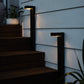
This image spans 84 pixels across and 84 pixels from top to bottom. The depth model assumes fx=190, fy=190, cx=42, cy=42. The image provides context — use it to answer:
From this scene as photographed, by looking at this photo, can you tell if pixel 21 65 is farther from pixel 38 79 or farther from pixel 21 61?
pixel 38 79

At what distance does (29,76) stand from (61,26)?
2.52ft

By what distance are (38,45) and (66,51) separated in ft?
2.34

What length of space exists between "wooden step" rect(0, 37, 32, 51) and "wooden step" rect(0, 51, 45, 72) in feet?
1.00

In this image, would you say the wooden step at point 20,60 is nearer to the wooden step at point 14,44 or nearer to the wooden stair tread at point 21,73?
the wooden stair tread at point 21,73

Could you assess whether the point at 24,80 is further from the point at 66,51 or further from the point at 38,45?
the point at 38,45

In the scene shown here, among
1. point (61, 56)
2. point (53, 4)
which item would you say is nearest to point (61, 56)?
point (61, 56)

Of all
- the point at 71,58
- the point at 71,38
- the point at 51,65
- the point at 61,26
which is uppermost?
the point at 61,26

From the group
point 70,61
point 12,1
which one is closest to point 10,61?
point 70,61

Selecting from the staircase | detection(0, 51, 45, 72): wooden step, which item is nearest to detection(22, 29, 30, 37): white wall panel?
the staircase

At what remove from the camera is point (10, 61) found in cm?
255

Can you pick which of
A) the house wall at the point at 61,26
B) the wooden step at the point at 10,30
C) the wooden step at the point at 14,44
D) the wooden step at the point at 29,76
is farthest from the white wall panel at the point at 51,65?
the wooden step at the point at 10,30

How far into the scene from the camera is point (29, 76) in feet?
7.54

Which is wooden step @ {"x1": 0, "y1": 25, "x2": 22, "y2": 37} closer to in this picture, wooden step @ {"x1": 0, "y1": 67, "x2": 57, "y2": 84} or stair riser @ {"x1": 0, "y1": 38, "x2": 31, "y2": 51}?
stair riser @ {"x1": 0, "y1": 38, "x2": 31, "y2": 51}

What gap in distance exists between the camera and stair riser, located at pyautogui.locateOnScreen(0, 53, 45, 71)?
2504 mm
